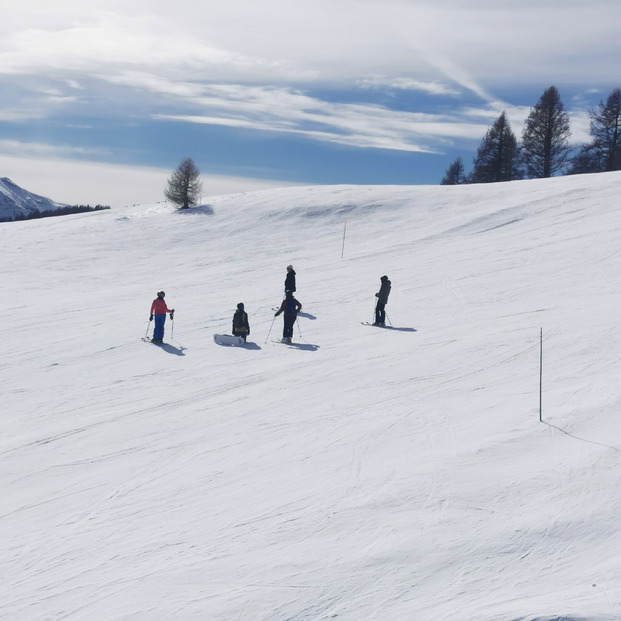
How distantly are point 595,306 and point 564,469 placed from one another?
30.7ft

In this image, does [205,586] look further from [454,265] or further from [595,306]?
[454,265]

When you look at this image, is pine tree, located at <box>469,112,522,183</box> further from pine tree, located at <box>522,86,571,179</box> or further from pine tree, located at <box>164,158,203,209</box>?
pine tree, located at <box>164,158,203,209</box>

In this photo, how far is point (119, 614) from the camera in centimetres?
536

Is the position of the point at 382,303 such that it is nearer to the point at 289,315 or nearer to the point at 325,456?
the point at 289,315

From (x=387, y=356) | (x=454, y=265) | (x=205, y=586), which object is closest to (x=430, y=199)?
(x=454, y=265)

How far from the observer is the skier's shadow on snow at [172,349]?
14125mm

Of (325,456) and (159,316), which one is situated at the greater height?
(159,316)

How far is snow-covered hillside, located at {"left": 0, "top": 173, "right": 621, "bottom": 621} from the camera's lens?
220 inches

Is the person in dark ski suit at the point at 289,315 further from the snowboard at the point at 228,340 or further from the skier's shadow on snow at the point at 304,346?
the snowboard at the point at 228,340

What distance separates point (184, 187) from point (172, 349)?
93.7ft

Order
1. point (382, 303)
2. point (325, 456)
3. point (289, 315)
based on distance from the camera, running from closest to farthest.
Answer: point (325, 456), point (289, 315), point (382, 303)

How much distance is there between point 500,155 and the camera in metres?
53.5

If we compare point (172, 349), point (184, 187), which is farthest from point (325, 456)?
point (184, 187)

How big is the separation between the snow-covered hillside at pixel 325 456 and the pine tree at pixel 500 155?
3455 centimetres
